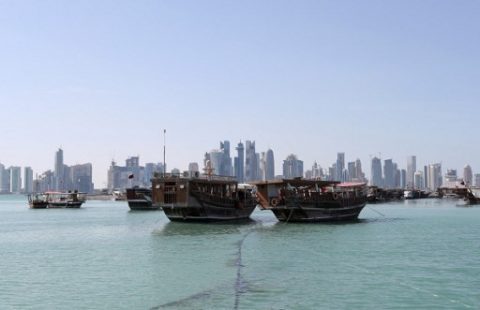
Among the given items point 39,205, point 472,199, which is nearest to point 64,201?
point 39,205

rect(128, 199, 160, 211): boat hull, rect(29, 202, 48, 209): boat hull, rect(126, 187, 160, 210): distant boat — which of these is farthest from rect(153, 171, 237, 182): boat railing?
rect(29, 202, 48, 209): boat hull

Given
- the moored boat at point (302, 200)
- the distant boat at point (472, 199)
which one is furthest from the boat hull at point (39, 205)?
the distant boat at point (472, 199)

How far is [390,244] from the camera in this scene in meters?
38.4

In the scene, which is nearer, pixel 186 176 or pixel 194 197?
pixel 194 197

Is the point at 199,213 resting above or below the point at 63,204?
above

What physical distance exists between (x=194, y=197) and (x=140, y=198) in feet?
161

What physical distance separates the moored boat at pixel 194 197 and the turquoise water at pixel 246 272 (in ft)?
30.8

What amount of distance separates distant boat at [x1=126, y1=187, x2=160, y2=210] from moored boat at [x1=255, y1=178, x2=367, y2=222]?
154 ft

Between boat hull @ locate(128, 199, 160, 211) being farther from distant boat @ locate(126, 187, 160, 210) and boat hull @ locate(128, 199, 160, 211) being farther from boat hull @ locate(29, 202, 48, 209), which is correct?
boat hull @ locate(29, 202, 48, 209)

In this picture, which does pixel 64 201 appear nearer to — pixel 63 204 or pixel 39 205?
pixel 63 204

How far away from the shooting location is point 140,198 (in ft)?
334

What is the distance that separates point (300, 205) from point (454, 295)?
109 ft

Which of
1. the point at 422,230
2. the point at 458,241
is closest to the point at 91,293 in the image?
the point at 458,241

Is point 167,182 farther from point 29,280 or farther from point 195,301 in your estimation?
point 195,301
